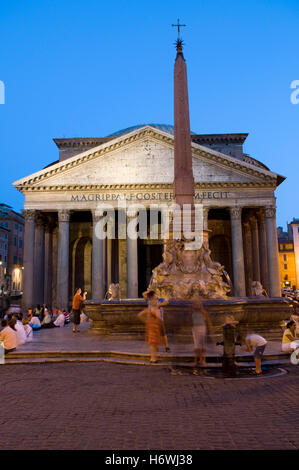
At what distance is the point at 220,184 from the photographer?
31391 mm

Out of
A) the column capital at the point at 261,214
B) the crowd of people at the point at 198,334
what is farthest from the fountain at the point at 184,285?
the column capital at the point at 261,214

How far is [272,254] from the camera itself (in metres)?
30.7

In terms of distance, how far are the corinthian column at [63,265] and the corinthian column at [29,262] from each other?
2.11 metres

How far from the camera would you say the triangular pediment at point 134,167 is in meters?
31.5

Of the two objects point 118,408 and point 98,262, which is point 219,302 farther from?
point 98,262

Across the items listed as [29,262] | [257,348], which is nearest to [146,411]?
[257,348]

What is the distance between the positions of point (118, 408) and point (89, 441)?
1.14m

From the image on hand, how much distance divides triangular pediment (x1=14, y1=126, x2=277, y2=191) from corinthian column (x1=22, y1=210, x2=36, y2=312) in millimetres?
2586

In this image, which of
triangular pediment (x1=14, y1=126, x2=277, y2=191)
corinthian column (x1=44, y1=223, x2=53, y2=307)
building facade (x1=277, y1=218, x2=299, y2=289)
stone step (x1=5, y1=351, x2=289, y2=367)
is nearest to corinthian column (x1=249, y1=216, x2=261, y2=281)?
triangular pediment (x1=14, y1=126, x2=277, y2=191)

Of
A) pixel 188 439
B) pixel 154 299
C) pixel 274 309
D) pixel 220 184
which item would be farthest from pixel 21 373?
pixel 220 184

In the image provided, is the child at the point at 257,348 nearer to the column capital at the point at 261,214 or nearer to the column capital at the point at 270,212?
the column capital at the point at 270,212

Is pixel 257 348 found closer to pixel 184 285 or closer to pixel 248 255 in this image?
pixel 184 285

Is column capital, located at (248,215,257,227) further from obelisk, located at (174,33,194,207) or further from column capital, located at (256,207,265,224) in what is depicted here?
obelisk, located at (174,33,194,207)

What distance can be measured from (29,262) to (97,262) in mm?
5316
